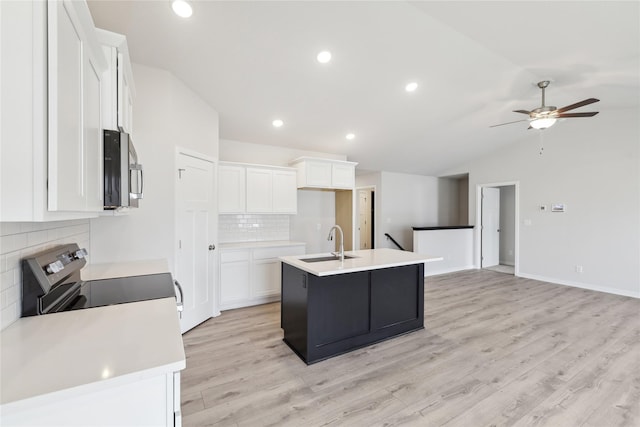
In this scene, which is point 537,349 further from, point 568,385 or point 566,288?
point 566,288

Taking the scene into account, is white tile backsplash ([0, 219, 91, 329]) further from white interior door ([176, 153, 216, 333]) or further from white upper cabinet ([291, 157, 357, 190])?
white upper cabinet ([291, 157, 357, 190])

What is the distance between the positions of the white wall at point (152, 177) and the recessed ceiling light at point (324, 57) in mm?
1560

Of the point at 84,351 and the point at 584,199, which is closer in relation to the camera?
the point at 84,351

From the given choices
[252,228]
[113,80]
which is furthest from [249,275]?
[113,80]

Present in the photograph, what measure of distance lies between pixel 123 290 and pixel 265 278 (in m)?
2.46

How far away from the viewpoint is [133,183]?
5.70 ft

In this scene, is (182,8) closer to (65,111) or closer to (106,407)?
(65,111)

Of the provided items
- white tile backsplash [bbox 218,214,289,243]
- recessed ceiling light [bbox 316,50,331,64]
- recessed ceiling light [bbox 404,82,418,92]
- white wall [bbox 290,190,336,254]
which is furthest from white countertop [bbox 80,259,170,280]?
recessed ceiling light [bbox 404,82,418,92]

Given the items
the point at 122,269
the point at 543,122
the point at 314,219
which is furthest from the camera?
the point at 314,219

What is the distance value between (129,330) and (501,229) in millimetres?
8367

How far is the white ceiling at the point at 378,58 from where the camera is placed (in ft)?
7.93

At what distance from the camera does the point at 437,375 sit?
237 centimetres

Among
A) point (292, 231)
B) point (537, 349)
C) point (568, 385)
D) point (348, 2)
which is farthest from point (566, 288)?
point (348, 2)

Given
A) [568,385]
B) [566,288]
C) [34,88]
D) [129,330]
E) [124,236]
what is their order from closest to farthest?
[34,88] < [129,330] < [568,385] < [124,236] < [566,288]
